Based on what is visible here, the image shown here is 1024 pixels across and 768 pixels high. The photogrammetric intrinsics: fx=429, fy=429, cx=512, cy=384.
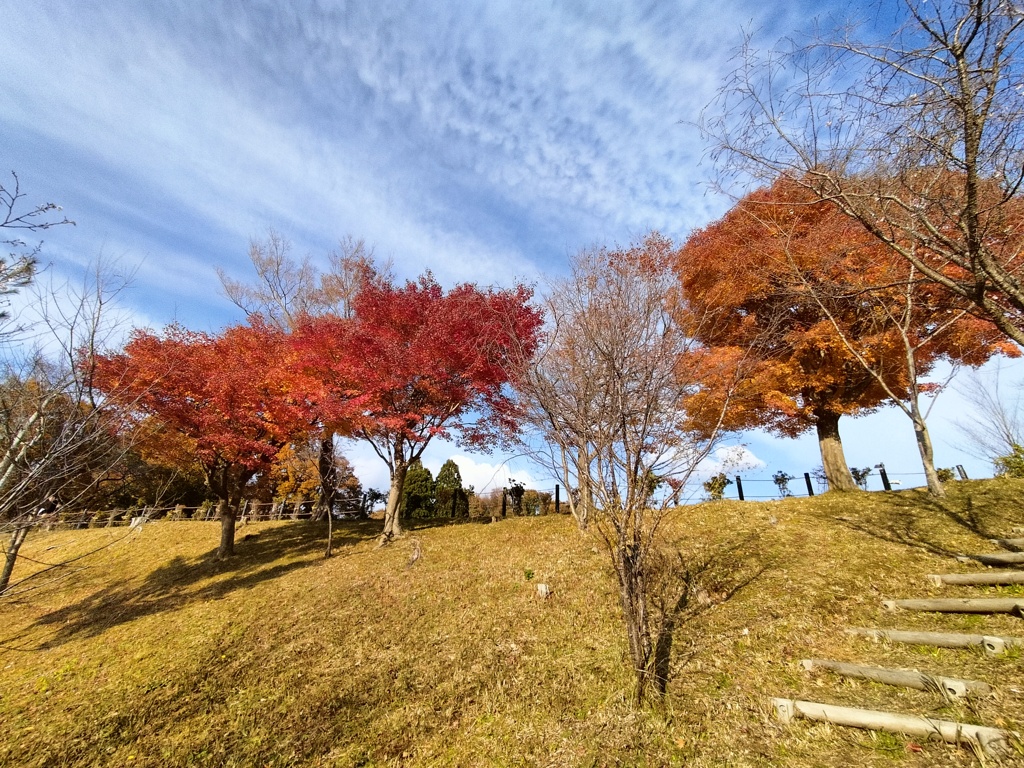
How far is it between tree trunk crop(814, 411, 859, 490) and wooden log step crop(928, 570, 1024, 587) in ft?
25.3

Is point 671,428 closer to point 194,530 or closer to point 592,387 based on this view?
point 592,387

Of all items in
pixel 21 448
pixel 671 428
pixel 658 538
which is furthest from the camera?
pixel 658 538

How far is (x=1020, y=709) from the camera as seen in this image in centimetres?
316

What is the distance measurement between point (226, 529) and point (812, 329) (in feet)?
62.0

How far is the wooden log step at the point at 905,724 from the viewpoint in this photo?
2855mm

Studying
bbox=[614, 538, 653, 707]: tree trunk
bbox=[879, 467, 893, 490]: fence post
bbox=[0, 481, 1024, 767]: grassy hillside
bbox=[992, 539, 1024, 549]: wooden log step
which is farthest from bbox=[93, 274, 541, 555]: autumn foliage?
bbox=[879, 467, 893, 490]: fence post

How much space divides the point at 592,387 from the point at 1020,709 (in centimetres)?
407

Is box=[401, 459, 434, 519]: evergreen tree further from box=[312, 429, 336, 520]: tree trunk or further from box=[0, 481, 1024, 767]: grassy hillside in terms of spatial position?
box=[0, 481, 1024, 767]: grassy hillside

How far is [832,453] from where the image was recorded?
13.3 metres

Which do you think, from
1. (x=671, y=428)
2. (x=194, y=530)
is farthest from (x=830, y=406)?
(x=194, y=530)

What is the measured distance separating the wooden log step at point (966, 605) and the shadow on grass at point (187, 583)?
41.7ft

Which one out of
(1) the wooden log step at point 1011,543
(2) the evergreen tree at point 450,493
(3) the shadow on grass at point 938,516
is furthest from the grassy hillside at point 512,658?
(2) the evergreen tree at point 450,493

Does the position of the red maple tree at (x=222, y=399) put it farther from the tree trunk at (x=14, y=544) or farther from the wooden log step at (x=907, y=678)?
the wooden log step at (x=907, y=678)

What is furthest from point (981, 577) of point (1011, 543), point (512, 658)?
point (512, 658)
